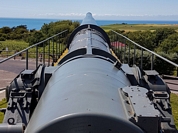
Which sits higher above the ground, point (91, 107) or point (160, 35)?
point (91, 107)

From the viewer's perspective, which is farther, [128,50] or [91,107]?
[128,50]

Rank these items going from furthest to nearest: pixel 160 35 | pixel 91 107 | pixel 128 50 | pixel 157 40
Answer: pixel 160 35
pixel 157 40
pixel 128 50
pixel 91 107

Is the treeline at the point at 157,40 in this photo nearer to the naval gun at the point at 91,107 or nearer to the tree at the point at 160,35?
the tree at the point at 160,35

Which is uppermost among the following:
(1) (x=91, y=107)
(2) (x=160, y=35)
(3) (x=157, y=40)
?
(1) (x=91, y=107)

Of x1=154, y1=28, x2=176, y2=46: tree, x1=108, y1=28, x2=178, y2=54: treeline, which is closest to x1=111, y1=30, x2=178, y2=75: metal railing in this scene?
x1=108, y1=28, x2=178, y2=54: treeline

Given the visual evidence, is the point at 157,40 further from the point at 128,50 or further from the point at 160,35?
the point at 128,50

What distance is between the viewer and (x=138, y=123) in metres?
1.70

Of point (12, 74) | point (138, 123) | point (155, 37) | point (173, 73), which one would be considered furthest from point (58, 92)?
point (155, 37)

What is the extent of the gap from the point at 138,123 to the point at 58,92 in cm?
55

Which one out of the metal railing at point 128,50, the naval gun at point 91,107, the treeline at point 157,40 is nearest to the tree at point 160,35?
the treeline at point 157,40

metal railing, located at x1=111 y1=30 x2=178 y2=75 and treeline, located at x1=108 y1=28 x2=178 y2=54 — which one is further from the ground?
metal railing, located at x1=111 y1=30 x2=178 y2=75

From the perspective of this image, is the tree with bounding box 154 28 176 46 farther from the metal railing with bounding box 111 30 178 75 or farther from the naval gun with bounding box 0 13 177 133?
the naval gun with bounding box 0 13 177 133

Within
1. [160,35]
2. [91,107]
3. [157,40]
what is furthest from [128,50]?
[160,35]

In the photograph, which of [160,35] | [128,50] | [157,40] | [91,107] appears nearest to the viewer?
[91,107]
